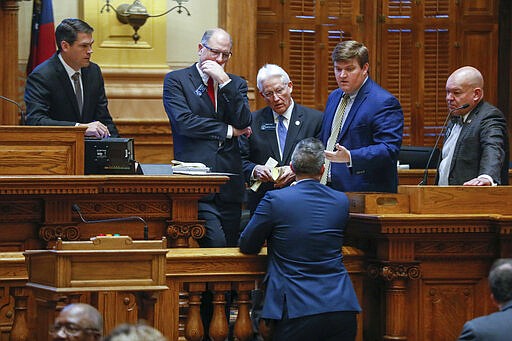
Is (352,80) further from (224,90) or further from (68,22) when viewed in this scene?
(68,22)

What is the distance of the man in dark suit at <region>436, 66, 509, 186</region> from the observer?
618 centimetres

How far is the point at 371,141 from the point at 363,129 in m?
0.09

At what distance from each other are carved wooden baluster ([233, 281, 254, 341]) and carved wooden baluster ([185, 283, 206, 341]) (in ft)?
0.54

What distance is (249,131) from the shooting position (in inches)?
263

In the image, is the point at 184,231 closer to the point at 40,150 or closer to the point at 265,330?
the point at 40,150

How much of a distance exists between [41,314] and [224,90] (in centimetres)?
223

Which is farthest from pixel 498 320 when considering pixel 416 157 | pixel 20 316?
pixel 416 157

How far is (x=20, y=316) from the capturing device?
4.93m

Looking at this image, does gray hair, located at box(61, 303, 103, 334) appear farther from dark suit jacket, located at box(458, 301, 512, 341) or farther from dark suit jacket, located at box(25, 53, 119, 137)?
dark suit jacket, located at box(25, 53, 119, 137)

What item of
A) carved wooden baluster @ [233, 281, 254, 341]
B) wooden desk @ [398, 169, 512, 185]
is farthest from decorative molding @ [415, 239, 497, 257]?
wooden desk @ [398, 169, 512, 185]

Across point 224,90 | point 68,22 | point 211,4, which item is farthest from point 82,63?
point 211,4

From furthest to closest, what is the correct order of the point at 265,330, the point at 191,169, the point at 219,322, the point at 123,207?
1. the point at 191,169
2. the point at 123,207
3. the point at 219,322
4. the point at 265,330

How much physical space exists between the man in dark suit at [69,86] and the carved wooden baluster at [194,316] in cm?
166

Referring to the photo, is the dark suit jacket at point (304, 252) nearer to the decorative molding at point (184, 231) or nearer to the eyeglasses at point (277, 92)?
the decorative molding at point (184, 231)
